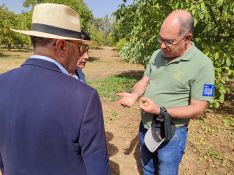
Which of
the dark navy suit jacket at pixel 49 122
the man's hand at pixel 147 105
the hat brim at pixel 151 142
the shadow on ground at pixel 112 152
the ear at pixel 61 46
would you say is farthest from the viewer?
the shadow on ground at pixel 112 152

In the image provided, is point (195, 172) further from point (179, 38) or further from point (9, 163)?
point (9, 163)

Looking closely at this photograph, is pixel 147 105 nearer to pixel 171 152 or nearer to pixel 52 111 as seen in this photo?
pixel 171 152

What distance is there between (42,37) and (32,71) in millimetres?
203

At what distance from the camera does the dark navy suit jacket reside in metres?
1.72

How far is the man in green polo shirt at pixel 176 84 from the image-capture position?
10.2 ft

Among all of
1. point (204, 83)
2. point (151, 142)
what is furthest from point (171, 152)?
point (204, 83)

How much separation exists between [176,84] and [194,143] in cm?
358

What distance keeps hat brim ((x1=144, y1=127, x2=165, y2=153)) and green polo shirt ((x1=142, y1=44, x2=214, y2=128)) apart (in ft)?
0.38

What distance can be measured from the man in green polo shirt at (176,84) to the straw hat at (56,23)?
4.43 feet

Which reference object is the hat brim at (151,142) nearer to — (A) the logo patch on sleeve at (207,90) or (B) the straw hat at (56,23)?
(A) the logo patch on sleeve at (207,90)

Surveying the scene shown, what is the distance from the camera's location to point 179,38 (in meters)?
3.10

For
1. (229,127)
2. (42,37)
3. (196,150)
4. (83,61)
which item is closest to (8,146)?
(42,37)

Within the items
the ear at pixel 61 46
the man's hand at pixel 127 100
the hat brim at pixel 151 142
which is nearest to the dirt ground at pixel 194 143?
the hat brim at pixel 151 142

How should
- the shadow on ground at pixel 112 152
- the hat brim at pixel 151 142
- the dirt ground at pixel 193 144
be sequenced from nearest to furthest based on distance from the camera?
the hat brim at pixel 151 142 → the shadow on ground at pixel 112 152 → the dirt ground at pixel 193 144
